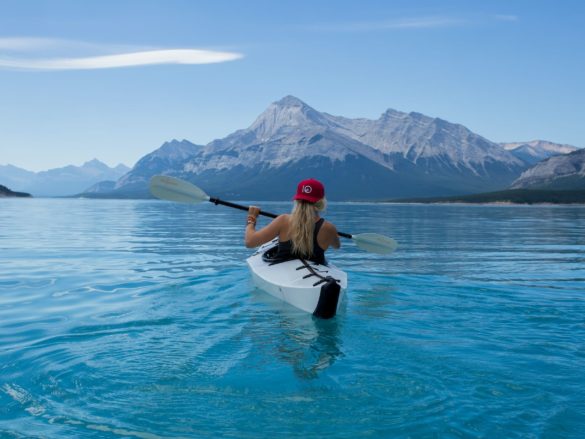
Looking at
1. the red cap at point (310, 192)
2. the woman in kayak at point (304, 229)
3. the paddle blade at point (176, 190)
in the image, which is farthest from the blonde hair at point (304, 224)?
the paddle blade at point (176, 190)

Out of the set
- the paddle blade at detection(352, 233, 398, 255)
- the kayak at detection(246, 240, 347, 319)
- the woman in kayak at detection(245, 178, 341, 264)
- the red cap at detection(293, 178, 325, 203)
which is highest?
the red cap at detection(293, 178, 325, 203)

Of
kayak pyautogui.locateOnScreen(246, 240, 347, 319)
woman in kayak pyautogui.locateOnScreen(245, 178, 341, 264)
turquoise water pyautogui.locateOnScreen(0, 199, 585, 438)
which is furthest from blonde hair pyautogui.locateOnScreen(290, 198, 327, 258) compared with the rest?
turquoise water pyautogui.locateOnScreen(0, 199, 585, 438)

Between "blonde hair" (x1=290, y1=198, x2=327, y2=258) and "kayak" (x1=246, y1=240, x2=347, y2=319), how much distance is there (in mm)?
300

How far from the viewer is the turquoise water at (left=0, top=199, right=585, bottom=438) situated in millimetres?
5262

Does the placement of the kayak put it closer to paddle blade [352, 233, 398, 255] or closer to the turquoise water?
the turquoise water

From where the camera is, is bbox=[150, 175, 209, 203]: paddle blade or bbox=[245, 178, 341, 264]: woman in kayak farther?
bbox=[150, 175, 209, 203]: paddle blade

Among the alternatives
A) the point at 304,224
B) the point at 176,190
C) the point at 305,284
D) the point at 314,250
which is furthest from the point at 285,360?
the point at 176,190

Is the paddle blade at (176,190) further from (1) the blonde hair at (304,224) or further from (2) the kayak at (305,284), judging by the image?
(1) the blonde hair at (304,224)

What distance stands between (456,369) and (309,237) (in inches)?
164

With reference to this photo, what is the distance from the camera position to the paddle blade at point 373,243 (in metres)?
14.8

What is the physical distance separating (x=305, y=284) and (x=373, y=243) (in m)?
5.64

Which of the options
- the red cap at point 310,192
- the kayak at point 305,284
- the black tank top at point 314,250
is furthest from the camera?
the black tank top at point 314,250

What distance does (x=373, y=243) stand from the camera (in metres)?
14.9

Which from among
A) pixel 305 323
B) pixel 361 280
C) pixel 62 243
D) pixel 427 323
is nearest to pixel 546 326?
pixel 427 323
